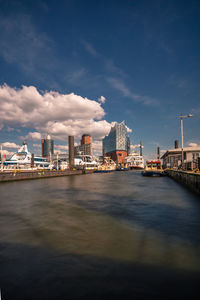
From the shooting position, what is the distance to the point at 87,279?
5324mm

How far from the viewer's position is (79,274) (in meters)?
5.57

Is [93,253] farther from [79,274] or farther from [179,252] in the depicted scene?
[179,252]

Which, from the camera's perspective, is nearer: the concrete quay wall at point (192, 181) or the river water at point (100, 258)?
the river water at point (100, 258)

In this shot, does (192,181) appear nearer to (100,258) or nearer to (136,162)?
(100,258)

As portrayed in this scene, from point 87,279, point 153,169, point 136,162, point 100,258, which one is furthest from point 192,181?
point 136,162

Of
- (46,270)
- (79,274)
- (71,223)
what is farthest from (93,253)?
(71,223)

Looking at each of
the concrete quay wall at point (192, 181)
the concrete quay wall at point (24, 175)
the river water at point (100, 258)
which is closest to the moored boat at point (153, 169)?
the concrete quay wall at point (192, 181)

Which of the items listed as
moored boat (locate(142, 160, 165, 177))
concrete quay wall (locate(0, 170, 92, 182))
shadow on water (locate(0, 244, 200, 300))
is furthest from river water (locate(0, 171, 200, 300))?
moored boat (locate(142, 160, 165, 177))

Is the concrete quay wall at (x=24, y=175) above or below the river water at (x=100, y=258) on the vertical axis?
below

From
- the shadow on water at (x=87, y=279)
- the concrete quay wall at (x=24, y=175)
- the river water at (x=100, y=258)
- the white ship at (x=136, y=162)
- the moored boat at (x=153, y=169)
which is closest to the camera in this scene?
the shadow on water at (x=87, y=279)

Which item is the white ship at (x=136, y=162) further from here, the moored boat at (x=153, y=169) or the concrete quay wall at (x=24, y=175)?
the concrete quay wall at (x=24, y=175)

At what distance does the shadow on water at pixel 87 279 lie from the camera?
15.3 feet

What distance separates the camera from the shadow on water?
4.67 meters

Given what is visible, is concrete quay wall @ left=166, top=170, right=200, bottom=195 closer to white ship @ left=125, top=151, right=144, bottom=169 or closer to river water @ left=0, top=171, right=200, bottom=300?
river water @ left=0, top=171, right=200, bottom=300
